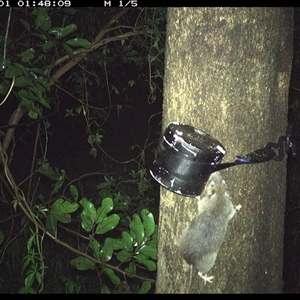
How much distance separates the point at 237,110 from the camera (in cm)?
125

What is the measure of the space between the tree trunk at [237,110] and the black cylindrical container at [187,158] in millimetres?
31

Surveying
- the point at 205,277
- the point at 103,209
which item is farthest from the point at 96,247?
the point at 205,277

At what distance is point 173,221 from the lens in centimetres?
133

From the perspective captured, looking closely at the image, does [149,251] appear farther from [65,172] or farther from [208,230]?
[65,172]

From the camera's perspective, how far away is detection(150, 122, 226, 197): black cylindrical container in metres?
1.26

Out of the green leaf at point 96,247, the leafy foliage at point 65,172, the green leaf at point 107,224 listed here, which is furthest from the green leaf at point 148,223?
the green leaf at point 96,247

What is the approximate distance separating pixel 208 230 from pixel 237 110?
0.36m

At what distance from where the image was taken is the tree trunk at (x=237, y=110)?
1.24m

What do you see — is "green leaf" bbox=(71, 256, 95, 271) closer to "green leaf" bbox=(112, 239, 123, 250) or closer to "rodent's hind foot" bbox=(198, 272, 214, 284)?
"green leaf" bbox=(112, 239, 123, 250)

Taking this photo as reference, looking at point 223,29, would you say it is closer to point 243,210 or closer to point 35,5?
point 243,210

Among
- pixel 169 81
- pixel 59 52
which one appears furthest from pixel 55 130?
pixel 169 81

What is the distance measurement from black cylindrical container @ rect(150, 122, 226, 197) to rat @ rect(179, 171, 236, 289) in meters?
0.04

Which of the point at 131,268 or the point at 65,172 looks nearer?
the point at 131,268

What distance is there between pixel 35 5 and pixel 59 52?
2.05 ft
